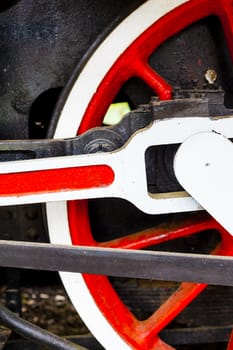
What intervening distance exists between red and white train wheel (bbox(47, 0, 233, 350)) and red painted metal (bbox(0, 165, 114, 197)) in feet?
0.56

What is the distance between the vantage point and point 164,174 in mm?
1135

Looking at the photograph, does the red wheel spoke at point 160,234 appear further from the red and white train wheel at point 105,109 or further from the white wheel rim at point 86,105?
the white wheel rim at point 86,105

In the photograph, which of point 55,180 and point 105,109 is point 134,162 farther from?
point 105,109

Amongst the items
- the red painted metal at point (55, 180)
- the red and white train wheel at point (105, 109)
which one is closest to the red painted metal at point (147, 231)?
the red and white train wheel at point (105, 109)

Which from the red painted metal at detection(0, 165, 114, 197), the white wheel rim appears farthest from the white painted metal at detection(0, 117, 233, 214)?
the white wheel rim

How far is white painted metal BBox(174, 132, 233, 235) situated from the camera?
1.03 m

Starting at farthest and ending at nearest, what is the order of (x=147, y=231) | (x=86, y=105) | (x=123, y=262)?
(x=147, y=231) → (x=86, y=105) → (x=123, y=262)

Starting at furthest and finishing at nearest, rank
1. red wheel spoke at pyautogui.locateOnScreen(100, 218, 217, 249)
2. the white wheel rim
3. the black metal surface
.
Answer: red wheel spoke at pyautogui.locateOnScreen(100, 218, 217, 249), the white wheel rim, the black metal surface

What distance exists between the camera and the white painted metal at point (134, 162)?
104cm

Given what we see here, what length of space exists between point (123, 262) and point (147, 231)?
303mm

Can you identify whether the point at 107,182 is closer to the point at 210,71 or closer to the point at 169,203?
the point at 169,203

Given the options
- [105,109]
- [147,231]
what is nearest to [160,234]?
[147,231]

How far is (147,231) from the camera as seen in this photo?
4.31 feet

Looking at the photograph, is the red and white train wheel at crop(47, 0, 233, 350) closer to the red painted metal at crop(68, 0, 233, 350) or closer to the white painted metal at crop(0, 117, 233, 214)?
the red painted metal at crop(68, 0, 233, 350)
